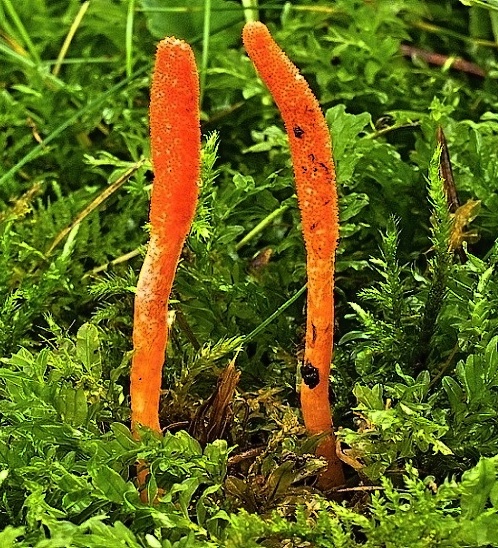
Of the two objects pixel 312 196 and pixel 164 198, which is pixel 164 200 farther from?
pixel 312 196

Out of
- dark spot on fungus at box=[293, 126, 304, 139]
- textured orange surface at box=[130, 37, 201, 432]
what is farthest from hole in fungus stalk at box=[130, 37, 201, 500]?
dark spot on fungus at box=[293, 126, 304, 139]

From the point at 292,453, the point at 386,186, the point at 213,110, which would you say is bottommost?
the point at 292,453

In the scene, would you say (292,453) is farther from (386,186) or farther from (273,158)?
(273,158)

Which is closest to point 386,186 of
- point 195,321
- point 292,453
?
point 195,321

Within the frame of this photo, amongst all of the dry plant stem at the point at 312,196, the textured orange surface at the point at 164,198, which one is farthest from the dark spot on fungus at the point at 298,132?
the textured orange surface at the point at 164,198

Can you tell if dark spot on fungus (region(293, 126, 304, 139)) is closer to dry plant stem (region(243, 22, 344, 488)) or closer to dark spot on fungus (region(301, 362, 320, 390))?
dry plant stem (region(243, 22, 344, 488))

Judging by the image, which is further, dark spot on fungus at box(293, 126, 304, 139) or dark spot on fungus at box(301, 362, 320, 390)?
→ dark spot on fungus at box(301, 362, 320, 390)

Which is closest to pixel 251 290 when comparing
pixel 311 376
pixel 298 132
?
pixel 311 376
